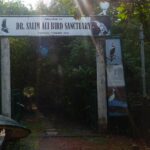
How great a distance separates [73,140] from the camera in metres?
13.4

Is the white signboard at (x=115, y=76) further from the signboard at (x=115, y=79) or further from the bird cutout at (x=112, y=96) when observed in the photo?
the bird cutout at (x=112, y=96)

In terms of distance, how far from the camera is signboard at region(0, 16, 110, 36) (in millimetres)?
14859

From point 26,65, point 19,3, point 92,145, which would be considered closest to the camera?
point 92,145

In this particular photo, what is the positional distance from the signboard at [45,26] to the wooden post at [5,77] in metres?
0.46

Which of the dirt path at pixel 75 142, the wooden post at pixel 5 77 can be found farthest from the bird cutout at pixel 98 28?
the dirt path at pixel 75 142

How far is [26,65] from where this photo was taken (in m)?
19.6

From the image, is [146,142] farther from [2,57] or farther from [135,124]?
[2,57]

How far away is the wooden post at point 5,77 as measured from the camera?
1503 cm

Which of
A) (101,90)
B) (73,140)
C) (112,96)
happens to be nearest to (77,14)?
(73,140)

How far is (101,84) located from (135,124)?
5.71ft

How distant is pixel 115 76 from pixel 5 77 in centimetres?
365

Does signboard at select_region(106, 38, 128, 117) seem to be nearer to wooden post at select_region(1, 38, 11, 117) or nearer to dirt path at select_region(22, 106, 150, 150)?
dirt path at select_region(22, 106, 150, 150)

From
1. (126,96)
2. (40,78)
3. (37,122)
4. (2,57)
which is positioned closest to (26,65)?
(40,78)

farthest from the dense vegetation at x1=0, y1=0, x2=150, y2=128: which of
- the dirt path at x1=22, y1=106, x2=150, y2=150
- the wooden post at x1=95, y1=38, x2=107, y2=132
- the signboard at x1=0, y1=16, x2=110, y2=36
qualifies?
the dirt path at x1=22, y1=106, x2=150, y2=150
